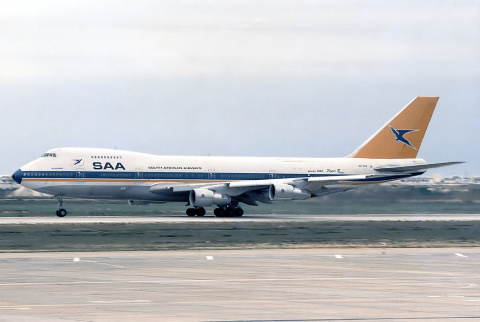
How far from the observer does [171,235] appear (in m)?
39.5

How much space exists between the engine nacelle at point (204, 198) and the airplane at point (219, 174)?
0.07 m

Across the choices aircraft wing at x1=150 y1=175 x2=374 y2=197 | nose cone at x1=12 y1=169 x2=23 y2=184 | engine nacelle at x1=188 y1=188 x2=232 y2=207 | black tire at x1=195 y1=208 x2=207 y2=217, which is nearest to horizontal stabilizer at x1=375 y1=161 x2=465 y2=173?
aircraft wing at x1=150 y1=175 x2=374 y2=197

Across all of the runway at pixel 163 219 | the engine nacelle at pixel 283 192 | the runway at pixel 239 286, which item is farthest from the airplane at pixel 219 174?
the runway at pixel 239 286

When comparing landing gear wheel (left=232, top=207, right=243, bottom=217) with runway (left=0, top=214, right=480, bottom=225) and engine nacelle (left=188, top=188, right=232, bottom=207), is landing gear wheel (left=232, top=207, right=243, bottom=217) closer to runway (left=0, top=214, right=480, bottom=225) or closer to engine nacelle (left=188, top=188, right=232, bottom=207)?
engine nacelle (left=188, top=188, right=232, bottom=207)

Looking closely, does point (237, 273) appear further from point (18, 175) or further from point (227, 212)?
point (227, 212)

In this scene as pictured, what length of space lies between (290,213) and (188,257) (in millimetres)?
39695

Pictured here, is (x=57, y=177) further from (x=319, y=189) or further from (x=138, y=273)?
(x=138, y=273)

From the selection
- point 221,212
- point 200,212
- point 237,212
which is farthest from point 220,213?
point 200,212

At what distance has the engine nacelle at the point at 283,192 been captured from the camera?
2404 inches

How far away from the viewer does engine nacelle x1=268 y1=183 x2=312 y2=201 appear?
61066 mm

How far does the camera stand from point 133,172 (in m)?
60.9

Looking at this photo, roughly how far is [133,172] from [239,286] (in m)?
41.1

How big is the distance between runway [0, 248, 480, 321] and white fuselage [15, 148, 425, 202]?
29.8 m

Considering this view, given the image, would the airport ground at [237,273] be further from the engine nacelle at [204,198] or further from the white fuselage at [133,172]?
the engine nacelle at [204,198]
